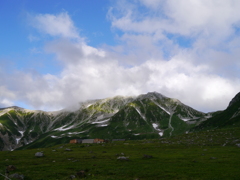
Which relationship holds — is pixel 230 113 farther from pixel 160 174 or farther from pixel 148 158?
pixel 160 174

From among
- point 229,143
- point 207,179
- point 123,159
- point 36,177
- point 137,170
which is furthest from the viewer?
point 229,143

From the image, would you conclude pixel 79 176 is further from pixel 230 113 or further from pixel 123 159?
pixel 230 113

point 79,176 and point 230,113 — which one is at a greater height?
point 230,113

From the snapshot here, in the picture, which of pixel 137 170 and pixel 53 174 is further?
pixel 137 170

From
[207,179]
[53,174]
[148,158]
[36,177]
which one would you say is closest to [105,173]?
[53,174]

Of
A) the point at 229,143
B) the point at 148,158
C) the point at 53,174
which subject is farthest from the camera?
the point at 229,143

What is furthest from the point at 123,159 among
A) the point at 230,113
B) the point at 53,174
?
the point at 230,113

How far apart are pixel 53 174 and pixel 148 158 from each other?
25166 mm

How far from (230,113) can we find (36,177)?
669 ft

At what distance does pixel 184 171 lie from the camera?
104 ft

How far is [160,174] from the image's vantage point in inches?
1204

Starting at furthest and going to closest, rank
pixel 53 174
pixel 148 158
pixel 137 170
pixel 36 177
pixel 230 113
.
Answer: pixel 230 113 → pixel 148 158 → pixel 137 170 → pixel 53 174 → pixel 36 177

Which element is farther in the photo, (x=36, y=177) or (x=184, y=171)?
(x=184, y=171)

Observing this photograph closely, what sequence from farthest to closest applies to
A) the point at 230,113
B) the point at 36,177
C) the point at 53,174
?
the point at 230,113, the point at 53,174, the point at 36,177
